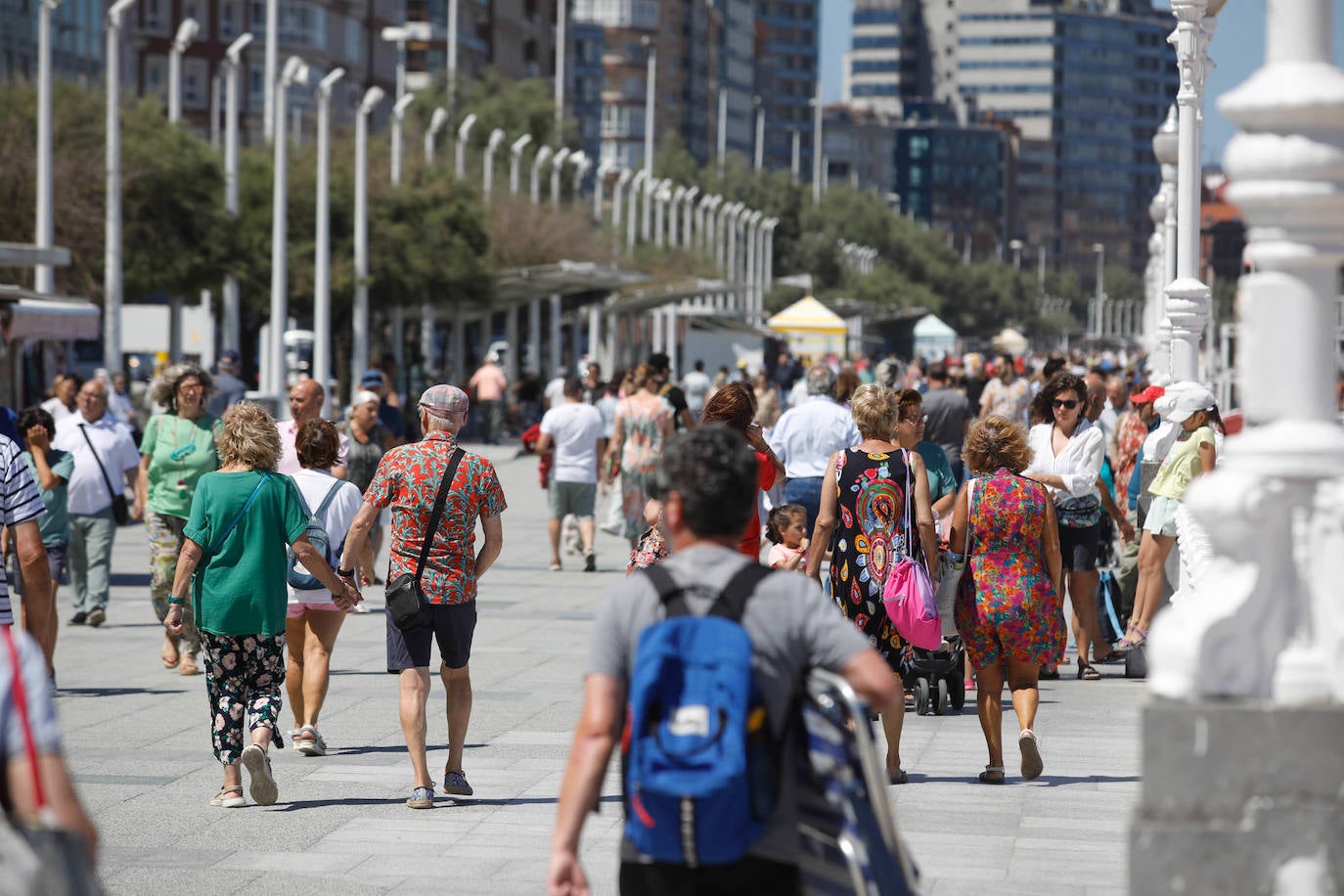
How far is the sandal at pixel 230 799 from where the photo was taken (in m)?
8.55

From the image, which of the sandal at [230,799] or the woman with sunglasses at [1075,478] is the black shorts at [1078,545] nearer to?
the woman with sunglasses at [1075,478]

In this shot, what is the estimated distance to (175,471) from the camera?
12438 millimetres

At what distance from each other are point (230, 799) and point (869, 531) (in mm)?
2727

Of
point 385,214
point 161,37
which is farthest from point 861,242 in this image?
point 385,214

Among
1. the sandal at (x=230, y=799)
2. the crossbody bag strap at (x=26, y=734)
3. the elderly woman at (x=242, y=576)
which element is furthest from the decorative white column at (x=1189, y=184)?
the crossbody bag strap at (x=26, y=734)

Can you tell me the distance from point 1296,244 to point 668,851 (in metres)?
1.67

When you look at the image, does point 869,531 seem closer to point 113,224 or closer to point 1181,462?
point 1181,462

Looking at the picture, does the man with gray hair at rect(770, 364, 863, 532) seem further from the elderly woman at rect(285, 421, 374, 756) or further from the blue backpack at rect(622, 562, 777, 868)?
the blue backpack at rect(622, 562, 777, 868)

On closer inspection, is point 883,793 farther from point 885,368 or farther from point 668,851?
point 885,368

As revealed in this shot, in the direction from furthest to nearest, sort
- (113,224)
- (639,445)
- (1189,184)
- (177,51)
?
(177,51) < (113,224) < (639,445) < (1189,184)

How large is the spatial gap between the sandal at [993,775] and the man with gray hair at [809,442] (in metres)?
4.64

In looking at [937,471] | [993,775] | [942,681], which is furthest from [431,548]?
[937,471]

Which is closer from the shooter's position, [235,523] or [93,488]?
[235,523]

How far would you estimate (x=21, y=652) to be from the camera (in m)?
3.77
